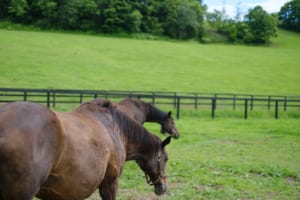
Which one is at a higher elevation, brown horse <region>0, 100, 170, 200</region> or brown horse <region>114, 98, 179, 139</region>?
brown horse <region>0, 100, 170, 200</region>

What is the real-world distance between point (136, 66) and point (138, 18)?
23.5 meters

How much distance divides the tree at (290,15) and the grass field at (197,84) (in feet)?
67.5

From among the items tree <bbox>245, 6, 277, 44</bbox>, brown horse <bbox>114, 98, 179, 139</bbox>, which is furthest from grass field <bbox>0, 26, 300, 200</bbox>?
tree <bbox>245, 6, 277, 44</bbox>

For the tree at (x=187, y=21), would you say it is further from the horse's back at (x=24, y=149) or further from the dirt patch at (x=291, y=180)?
the horse's back at (x=24, y=149)

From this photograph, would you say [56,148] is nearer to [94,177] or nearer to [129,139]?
[94,177]

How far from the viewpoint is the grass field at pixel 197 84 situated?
7.07m

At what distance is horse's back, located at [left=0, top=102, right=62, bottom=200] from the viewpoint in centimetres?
289

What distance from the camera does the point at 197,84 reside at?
30250mm

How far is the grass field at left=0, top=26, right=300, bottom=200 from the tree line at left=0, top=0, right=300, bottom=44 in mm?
5688

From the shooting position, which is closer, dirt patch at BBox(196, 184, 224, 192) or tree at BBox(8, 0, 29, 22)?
dirt patch at BBox(196, 184, 224, 192)

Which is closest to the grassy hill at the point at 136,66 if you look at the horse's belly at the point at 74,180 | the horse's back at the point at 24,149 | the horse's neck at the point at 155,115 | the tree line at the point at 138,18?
the tree line at the point at 138,18

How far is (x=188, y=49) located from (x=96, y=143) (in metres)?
44.8

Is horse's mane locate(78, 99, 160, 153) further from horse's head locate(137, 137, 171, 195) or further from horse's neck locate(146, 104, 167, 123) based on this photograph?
horse's neck locate(146, 104, 167, 123)

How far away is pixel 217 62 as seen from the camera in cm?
4181
